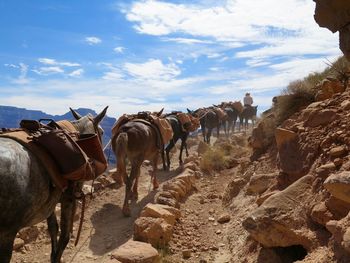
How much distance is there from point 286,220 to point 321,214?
0.50m

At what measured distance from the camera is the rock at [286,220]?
471 centimetres

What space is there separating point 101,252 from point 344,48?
18.1ft

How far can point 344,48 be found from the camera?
526 centimetres

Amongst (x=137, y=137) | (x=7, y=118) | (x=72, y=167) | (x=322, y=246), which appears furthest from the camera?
(x=7, y=118)

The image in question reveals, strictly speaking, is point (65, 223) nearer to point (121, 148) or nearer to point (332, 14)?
point (121, 148)

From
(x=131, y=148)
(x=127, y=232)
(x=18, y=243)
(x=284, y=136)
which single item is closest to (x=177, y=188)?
(x=131, y=148)

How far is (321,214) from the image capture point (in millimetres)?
4504

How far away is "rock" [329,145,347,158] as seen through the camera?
5167 millimetres

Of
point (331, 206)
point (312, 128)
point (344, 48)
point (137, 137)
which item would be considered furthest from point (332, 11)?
point (137, 137)

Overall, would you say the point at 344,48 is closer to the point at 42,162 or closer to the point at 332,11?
the point at 332,11

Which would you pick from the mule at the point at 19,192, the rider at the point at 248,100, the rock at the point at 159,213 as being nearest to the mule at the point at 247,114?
the rider at the point at 248,100

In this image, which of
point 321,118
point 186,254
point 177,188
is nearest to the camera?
point 321,118

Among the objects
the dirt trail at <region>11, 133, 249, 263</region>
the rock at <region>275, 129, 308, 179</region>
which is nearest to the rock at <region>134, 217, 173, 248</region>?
the dirt trail at <region>11, 133, 249, 263</region>

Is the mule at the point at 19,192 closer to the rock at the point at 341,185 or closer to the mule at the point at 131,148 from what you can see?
the rock at the point at 341,185
